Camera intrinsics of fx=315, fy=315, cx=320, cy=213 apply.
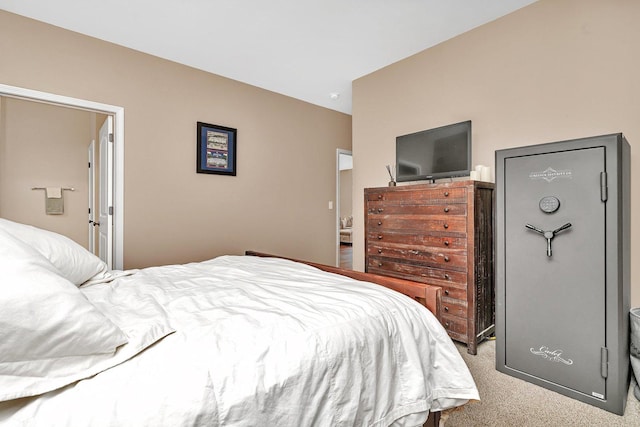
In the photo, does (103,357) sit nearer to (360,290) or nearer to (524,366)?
(360,290)

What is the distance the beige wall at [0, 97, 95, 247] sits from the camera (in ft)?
11.9

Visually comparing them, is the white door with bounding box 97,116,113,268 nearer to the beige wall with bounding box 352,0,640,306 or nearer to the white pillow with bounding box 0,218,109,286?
the white pillow with bounding box 0,218,109,286

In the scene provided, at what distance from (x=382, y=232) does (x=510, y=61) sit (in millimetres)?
1769

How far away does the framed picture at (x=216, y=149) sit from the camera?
138 inches

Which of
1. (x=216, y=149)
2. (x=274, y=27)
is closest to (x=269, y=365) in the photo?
(x=274, y=27)

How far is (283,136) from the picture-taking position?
422cm

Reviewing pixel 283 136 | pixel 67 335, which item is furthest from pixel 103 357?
pixel 283 136

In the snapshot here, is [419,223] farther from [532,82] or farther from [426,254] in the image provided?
[532,82]

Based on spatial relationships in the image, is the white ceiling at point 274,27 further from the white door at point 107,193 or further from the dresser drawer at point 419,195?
the dresser drawer at point 419,195

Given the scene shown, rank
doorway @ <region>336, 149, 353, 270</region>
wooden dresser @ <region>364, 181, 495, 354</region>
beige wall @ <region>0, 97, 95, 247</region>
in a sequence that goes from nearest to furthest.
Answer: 1. wooden dresser @ <region>364, 181, 495, 354</region>
2. beige wall @ <region>0, 97, 95, 247</region>
3. doorway @ <region>336, 149, 353, 270</region>

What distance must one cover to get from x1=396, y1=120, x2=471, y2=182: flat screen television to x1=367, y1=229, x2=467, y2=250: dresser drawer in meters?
0.59

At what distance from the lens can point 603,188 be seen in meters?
1.67

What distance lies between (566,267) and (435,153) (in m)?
1.40

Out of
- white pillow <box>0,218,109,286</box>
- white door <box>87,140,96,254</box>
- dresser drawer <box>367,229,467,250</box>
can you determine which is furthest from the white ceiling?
white pillow <box>0,218,109,286</box>
